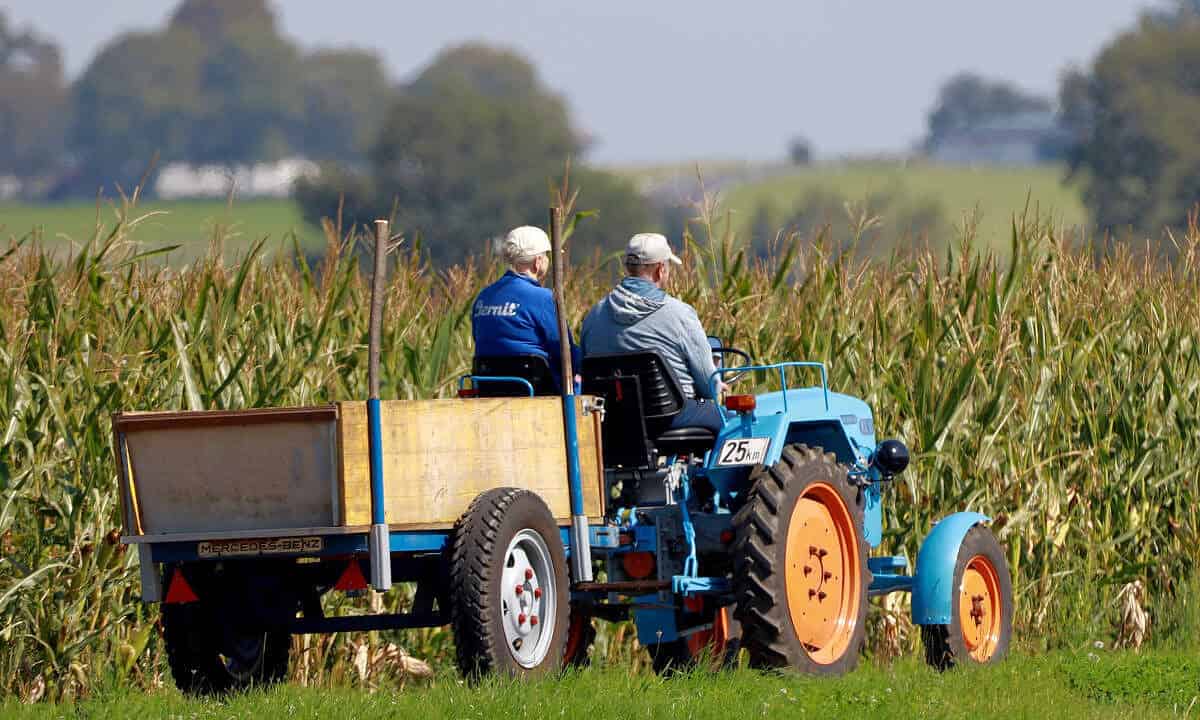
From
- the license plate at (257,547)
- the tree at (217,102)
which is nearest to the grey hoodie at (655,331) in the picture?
the license plate at (257,547)

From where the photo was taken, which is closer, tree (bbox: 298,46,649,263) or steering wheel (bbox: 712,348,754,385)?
steering wheel (bbox: 712,348,754,385)

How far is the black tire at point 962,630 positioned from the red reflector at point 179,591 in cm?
334

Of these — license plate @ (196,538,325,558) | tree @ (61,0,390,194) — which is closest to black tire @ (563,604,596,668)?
license plate @ (196,538,325,558)

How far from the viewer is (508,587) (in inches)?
306

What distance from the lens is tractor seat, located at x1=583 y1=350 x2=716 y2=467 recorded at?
28.1 ft

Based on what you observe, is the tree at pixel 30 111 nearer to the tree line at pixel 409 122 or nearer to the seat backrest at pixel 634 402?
the tree line at pixel 409 122

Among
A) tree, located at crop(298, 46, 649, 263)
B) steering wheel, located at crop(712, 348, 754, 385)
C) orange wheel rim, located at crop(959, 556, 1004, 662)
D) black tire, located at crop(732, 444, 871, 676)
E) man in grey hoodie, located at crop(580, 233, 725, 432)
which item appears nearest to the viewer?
black tire, located at crop(732, 444, 871, 676)

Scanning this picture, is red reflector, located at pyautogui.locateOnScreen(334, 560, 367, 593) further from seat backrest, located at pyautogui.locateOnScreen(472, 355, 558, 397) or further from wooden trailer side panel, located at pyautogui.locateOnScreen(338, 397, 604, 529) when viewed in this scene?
seat backrest, located at pyautogui.locateOnScreen(472, 355, 558, 397)

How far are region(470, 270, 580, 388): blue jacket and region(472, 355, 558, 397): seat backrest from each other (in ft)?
0.09

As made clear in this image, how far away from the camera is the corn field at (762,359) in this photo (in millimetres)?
9008

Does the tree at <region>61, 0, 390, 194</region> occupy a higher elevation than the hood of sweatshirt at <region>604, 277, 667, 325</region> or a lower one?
higher

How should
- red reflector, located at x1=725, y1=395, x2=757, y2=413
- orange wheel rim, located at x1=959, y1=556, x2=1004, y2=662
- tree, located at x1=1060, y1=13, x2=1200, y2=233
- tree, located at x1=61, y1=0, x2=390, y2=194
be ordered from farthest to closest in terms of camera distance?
A: tree, located at x1=61, y1=0, x2=390, y2=194 → tree, located at x1=1060, y1=13, x2=1200, y2=233 → orange wheel rim, located at x1=959, y1=556, x2=1004, y2=662 → red reflector, located at x1=725, y1=395, x2=757, y2=413

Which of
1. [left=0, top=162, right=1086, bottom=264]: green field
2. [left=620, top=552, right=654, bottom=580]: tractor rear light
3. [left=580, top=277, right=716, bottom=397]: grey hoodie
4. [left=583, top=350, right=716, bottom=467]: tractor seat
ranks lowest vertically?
[left=620, top=552, right=654, bottom=580]: tractor rear light

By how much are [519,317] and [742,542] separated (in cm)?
138
